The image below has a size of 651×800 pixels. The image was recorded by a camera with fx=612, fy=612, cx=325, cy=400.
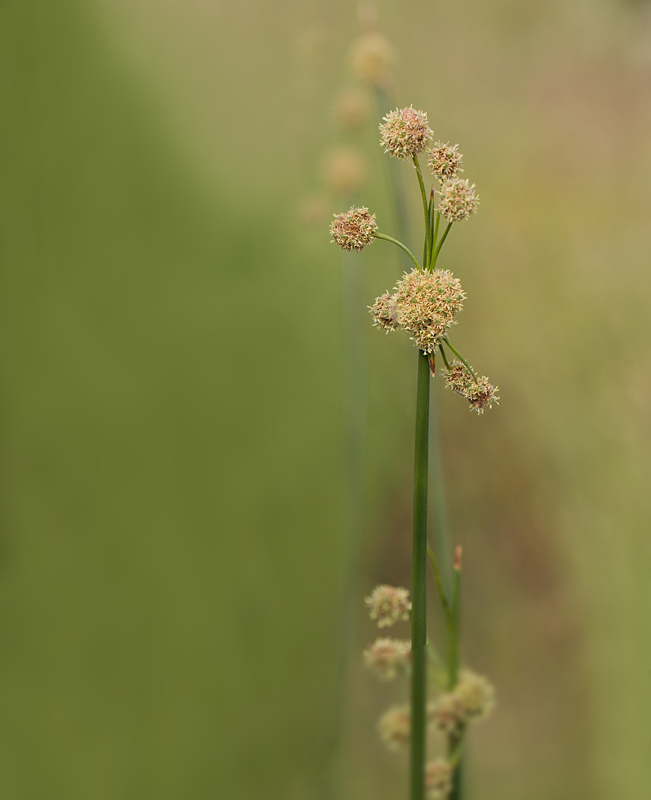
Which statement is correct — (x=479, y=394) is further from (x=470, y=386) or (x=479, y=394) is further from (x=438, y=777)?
(x=438, y=777)

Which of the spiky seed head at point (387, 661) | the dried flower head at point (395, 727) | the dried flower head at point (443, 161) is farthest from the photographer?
the dried flower head at point (395, 727)

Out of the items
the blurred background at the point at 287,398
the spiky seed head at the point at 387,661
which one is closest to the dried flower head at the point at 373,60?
the blurred background at the point at 287,398

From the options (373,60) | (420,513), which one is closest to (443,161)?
(420,513)

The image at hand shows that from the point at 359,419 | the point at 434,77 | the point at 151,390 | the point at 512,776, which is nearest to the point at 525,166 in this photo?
the point at 434,77

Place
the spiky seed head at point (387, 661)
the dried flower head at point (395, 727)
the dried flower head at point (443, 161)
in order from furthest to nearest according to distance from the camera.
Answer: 1. the dried flower head at point (395, 727)
2. the spiky seed head at point (387, 661)
3. the dried flower head at point (443, 161)

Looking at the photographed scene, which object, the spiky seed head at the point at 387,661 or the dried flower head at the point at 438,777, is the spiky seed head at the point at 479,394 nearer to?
the spiky seed head at the point at 387,661

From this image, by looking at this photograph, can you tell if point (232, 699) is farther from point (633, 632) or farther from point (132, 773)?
point (633, 632)

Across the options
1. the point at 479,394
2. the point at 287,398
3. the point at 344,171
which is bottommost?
the point at 479,394
